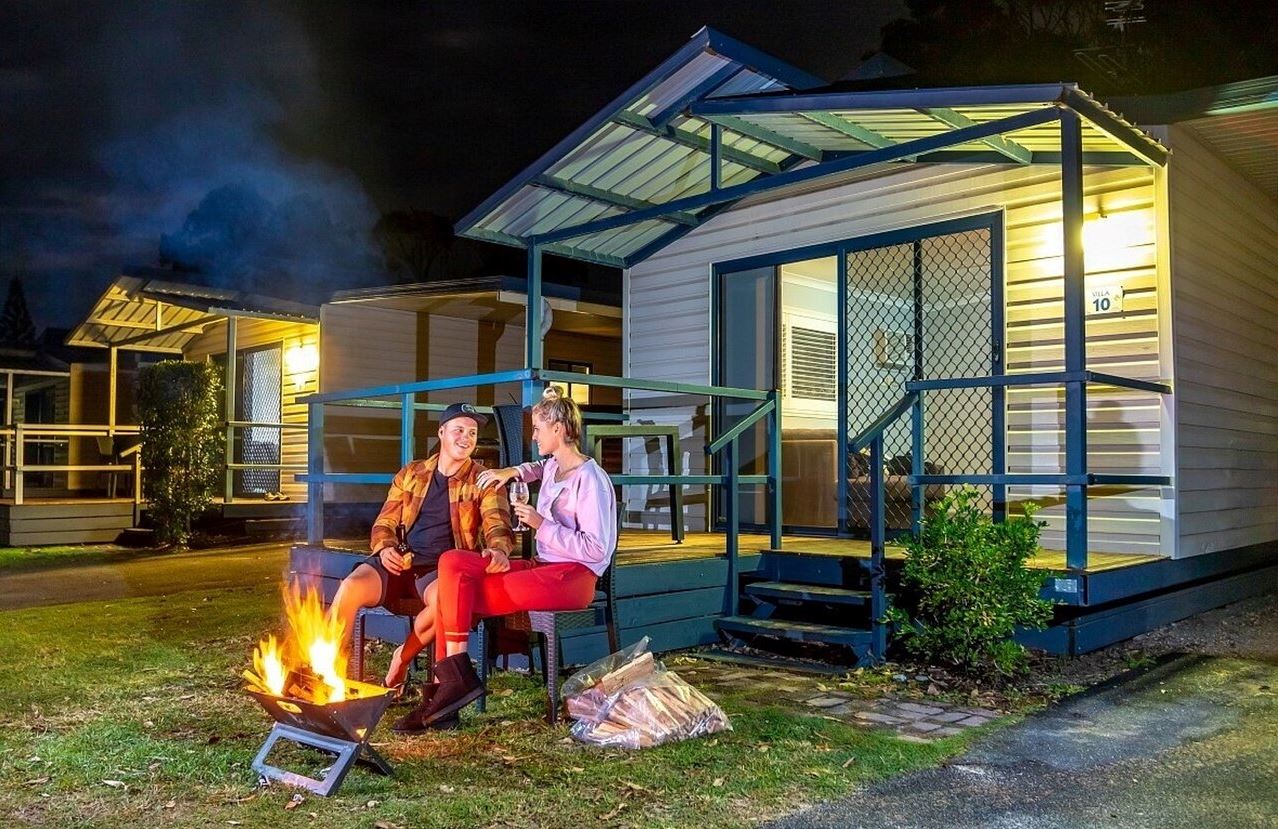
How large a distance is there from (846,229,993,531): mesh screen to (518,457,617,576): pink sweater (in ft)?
10.6

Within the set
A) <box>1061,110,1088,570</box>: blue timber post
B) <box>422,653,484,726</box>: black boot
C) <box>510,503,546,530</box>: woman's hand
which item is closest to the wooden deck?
<box>1061,110,1088,570</box>: blue timber post

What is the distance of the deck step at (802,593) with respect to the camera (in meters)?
5.78

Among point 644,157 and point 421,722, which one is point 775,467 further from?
point 421,722

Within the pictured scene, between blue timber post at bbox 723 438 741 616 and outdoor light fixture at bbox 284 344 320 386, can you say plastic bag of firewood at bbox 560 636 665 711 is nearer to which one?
blue timber post at bbox 723 438 741 616

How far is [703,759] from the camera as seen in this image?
12.6 feet

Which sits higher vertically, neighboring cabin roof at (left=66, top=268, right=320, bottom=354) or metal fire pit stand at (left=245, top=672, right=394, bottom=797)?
neighboring cabin roof at (left=66, top=268, right=320, bottom=354)

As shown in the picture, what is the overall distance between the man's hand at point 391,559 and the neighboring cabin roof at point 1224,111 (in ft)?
16.1

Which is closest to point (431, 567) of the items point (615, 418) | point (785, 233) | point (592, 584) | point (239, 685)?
point (592, 584)

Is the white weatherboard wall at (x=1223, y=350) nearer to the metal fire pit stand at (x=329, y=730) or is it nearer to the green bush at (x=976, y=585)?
the green bush at (x=976, y=585)

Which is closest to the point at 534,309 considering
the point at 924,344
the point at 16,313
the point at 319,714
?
the point at 924,344

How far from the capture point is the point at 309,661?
14.0 ft

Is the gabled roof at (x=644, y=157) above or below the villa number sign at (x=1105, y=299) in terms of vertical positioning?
above

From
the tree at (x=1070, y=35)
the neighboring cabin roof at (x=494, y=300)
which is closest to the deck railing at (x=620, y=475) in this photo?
the neighboring cabin roof at (x=494, y=300)

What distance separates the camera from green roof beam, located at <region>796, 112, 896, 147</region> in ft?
20.8
